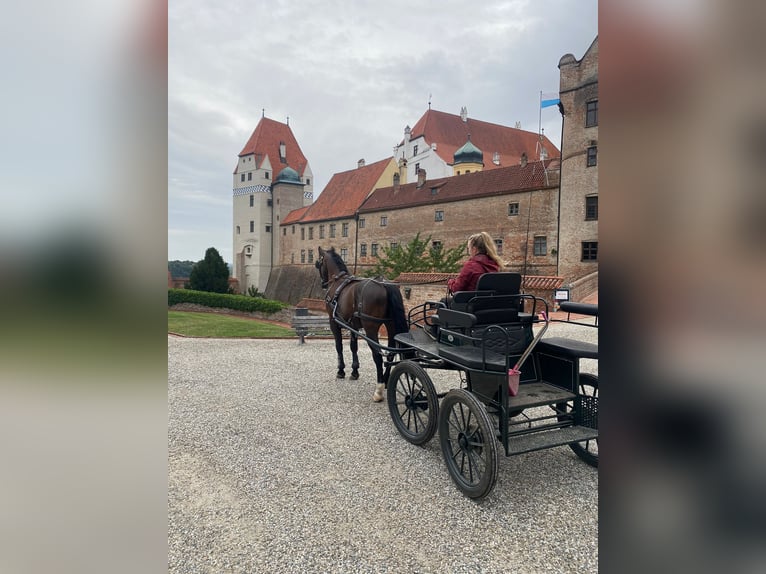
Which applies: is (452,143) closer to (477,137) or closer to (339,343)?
(477,137)

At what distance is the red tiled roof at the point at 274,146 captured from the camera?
4944cm

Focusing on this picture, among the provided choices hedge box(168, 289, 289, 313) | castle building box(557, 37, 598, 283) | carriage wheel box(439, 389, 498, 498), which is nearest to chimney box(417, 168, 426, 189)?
castle building box(557, 37, 598, 283)

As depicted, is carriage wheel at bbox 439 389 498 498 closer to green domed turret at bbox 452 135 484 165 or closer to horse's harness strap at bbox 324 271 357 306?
horse's harness strap at bbox 324 271 357 306

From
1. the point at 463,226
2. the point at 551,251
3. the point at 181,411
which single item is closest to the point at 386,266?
the point at 463,226

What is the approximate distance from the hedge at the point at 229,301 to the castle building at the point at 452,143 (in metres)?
22.0

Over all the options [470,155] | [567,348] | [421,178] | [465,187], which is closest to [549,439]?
[567,348]

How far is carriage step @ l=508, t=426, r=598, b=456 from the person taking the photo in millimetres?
3401

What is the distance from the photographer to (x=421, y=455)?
4.34m

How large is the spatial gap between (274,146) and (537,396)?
51.9 m

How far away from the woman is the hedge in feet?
70.5
